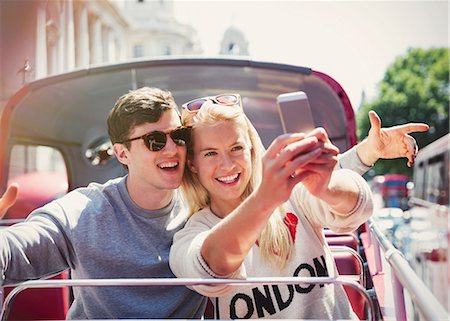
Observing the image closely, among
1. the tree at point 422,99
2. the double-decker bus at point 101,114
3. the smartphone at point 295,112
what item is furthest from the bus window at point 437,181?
the smartphone at point 295,112

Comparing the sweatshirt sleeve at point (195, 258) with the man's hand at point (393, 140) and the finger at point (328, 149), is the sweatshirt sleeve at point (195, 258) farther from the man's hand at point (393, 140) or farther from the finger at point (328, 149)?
the man's hand at point (393, 140)

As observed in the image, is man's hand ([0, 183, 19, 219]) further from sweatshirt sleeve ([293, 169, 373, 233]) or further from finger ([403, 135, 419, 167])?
finger ([403, 135, 419, 167])

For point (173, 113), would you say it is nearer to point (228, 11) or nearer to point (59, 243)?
point (59, 243)

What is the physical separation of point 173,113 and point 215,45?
1145 mm

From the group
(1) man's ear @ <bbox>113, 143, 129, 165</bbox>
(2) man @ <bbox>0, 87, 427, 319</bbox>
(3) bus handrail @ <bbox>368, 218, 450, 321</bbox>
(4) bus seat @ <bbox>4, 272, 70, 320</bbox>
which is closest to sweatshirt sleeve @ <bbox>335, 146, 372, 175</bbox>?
(2) man @ <bbox>0, 87, 427, 319</bbox>

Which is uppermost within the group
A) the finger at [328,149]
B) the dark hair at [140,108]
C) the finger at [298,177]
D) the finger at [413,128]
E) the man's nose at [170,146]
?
the dark hair at [140,108]

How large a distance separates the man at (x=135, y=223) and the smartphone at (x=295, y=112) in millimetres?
296

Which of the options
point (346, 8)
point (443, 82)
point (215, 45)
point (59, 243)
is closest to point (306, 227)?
point (59, 243)

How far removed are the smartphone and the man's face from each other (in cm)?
35

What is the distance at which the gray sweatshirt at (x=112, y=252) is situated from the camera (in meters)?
1.48

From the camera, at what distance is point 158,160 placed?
4.92ft

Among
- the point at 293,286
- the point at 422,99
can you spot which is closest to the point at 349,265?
the point at 293,286

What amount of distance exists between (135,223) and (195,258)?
0.37 meters

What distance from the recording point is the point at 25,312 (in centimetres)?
210
